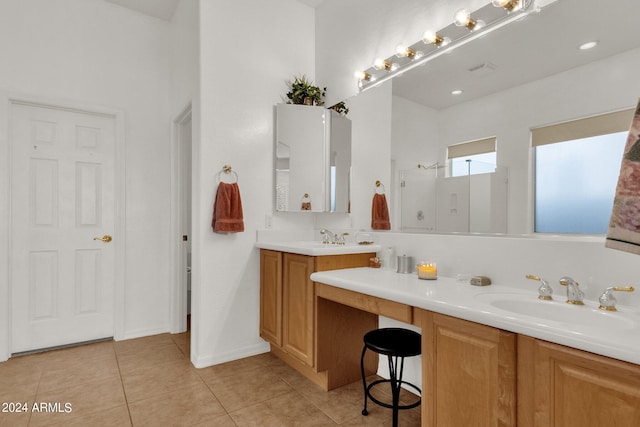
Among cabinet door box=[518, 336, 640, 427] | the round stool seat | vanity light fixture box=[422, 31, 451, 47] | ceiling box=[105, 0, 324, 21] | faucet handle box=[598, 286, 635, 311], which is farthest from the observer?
ceiling box=[105, 0, 324, 21]

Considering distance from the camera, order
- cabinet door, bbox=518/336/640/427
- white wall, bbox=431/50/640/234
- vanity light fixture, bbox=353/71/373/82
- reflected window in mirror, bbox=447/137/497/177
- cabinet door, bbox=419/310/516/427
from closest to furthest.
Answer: cabinet door, bbox=518/336/640/427 < cabinet door, bbox=419/310/516/427 < white wall, bbox=431/50/640/234 < reflected window in mirror, bbox=447/137/497/177 < vanity light fixture, bbox=353/71/373/82

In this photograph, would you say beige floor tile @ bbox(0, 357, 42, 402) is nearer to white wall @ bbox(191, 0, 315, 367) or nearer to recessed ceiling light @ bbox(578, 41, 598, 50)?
white wall @ bbox(191, 0, 315, 367)

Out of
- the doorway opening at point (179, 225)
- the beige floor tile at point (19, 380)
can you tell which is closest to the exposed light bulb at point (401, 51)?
the doorway opening at point (179, 225)

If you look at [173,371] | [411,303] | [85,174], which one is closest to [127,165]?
[85,174]

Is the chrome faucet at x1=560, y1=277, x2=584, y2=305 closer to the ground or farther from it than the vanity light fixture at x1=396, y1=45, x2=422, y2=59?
closer to the ground

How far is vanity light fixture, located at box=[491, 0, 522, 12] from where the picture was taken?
1.73 meters

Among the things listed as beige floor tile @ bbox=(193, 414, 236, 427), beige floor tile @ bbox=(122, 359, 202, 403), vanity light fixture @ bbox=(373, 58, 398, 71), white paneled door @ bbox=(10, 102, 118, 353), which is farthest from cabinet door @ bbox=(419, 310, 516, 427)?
white paneled door @ bbox=(10, 102, 118, 353)

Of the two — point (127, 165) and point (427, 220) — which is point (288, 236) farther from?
point (127, 165)

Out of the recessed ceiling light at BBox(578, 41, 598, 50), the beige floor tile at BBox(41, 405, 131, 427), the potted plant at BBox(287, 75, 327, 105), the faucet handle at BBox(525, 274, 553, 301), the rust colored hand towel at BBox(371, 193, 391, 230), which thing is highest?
the potted plant at BBox(287, 75, 327, 105)

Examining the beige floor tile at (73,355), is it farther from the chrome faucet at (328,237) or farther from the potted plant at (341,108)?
the potted plant at (341,108)

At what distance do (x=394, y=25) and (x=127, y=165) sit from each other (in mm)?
2602

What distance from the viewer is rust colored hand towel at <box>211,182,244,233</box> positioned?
256 centimetres

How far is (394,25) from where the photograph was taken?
2.48 meters

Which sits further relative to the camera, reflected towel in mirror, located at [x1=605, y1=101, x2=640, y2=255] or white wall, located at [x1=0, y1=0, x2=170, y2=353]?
white wall, located at [x1=0, y1=0, x2=170, y2=353]
